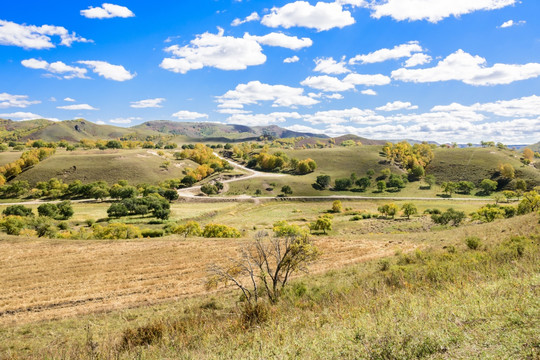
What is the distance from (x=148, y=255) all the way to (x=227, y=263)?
1009cm

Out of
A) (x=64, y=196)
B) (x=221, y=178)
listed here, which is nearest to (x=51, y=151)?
(x=64, y=196)

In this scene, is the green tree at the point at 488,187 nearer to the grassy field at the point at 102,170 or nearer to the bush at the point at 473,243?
the bush at the point at 473,243

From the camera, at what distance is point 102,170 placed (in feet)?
369

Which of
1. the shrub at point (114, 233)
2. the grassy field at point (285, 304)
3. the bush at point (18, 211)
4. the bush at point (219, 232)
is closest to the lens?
the grassy field at point (285, 304)

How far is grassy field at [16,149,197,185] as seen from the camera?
349 feet

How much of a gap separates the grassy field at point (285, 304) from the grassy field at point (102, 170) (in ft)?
274

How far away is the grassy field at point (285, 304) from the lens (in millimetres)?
6016

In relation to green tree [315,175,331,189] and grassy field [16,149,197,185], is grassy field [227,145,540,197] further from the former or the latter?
grassy field [16,149,197,185]

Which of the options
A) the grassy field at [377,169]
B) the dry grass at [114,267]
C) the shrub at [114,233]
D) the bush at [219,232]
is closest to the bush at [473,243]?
the dry grass at [114,267]

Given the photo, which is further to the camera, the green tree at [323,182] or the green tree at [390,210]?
the green tree at [323,182]

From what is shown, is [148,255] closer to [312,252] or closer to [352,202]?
[312,252]

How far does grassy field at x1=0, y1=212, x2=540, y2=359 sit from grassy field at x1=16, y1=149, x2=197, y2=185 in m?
83.4

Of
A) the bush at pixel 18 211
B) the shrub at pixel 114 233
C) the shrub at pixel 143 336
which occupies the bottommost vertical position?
the shrub at pixel 114 233

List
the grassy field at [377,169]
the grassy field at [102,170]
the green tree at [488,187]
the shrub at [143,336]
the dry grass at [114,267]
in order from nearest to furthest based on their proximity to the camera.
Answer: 1. the shrub at [143,336]
2. the dry grass at [114,267]
3. the green tree at [488,187]
4. the grassy field at [377,169]
5. the grassy field at [102,170]
